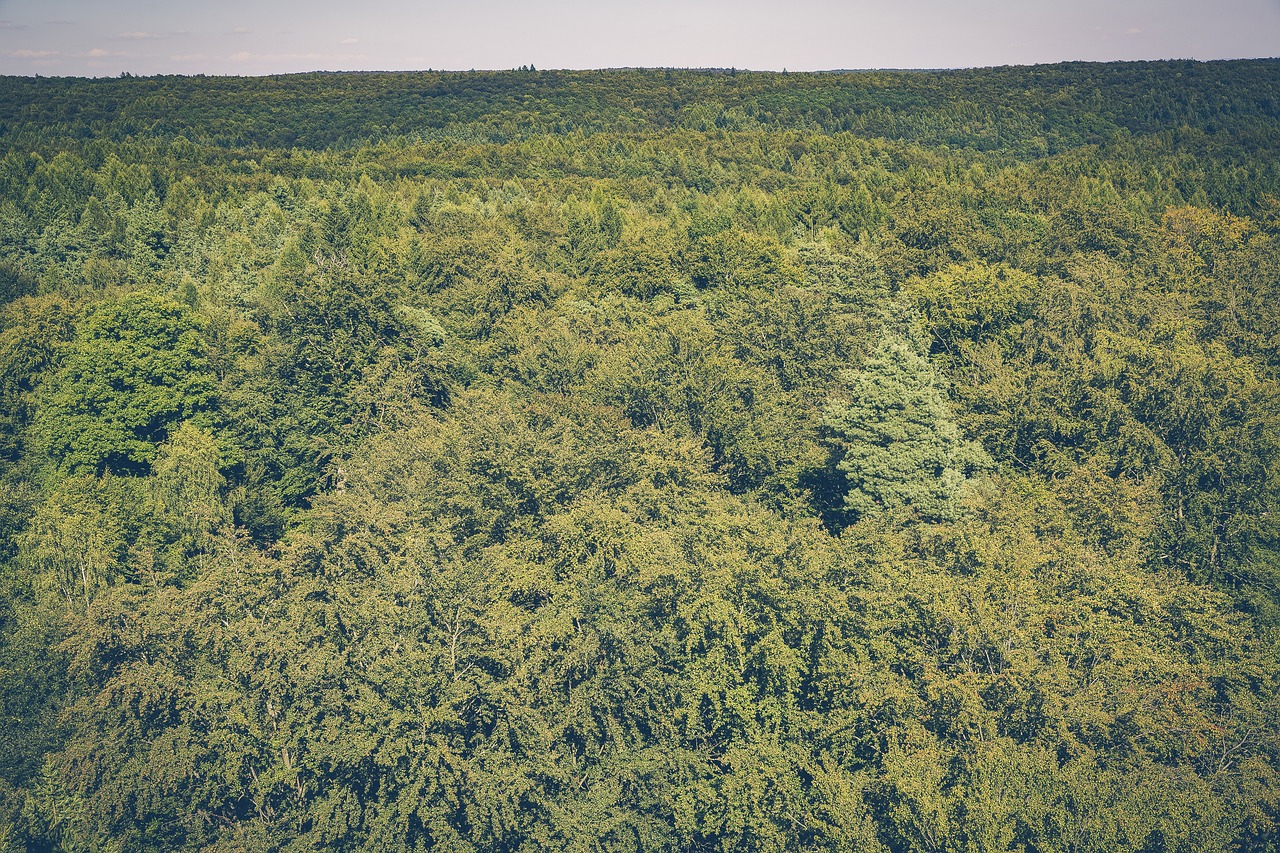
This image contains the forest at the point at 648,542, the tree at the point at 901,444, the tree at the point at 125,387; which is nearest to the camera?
the forest at the point at 648,542

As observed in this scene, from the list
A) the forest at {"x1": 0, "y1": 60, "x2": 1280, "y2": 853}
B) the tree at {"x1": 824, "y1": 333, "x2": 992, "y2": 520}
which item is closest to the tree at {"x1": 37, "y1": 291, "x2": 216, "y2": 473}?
the forest at {"x1": 0, "y1": 60, "x2": 1280, "y2": 853}

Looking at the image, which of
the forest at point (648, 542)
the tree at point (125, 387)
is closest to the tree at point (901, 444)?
the forest at point (648, 542)

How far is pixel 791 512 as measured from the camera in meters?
49.2

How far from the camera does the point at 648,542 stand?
37531 mm

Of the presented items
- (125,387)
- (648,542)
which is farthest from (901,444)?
(125,387)

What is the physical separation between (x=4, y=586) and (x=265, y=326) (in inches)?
1133

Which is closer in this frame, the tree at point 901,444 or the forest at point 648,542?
the forest at point 648,542

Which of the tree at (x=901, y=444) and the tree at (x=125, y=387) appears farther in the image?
the tree at (x=125, y=387)

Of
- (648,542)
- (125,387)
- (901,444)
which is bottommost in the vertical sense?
(125,387)

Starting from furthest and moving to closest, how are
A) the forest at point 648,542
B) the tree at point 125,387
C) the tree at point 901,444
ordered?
the tree at point 125,387, the tree at point 901,444, the forest at point 648,542

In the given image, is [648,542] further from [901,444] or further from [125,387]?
[125,387]

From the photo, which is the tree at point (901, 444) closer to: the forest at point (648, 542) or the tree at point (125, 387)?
the forest at point (648, 542)

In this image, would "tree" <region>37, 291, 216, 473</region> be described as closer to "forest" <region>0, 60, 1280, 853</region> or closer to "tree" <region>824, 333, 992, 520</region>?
"forest" <region>0, 60, 1280, 853</region>

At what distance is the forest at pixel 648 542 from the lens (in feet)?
106
